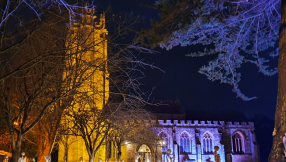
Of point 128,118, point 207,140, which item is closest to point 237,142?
point 207,140

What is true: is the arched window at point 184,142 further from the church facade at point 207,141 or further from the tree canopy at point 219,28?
the tree canopy at point 219,28

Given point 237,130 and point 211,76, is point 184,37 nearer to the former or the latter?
point 211,76

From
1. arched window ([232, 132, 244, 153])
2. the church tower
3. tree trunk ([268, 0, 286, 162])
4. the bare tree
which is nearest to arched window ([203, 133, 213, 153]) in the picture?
arched window ([232, 132, 244, 153])

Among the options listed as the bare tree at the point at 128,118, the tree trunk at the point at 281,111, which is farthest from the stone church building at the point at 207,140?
the tree trunk at the point at 281,111

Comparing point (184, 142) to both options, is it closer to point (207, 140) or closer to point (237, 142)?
point (207, 140)

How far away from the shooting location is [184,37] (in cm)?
909

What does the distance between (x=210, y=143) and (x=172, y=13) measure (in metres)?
29.2

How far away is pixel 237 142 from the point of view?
34406mm

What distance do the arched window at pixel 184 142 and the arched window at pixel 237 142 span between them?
6.51 meters

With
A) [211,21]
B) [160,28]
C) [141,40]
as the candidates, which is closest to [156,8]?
[160,28]

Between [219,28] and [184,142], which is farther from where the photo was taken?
[184,142]

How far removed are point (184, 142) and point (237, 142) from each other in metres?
7.52

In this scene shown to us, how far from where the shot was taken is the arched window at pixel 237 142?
1339 inches

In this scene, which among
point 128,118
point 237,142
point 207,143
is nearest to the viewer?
point 128,118
